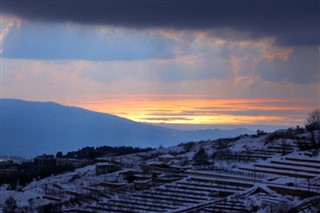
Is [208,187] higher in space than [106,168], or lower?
lower

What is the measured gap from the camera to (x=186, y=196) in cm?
3222

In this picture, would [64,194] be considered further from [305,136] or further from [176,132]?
[176,132]

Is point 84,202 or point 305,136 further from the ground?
point 305,136

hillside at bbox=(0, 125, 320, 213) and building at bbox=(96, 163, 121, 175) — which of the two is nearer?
hillside at bbox=(0, 125, 320, 213)

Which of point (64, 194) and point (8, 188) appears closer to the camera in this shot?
point (64, 194)

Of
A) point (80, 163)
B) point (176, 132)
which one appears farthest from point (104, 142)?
point (80, 163)

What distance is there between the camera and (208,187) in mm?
34406

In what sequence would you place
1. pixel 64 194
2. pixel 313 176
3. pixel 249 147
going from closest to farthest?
pixel 313 176 → pixel 64 194 → pixel 249 147

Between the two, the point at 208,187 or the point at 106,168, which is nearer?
the point at 208,187

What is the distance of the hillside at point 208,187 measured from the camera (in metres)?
30.0

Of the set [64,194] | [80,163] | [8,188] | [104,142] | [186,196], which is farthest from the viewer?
[104,142]

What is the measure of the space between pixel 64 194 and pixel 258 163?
1328 cm

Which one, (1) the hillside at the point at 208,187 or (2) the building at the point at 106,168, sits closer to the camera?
(1) the hillside at the point at 208,187

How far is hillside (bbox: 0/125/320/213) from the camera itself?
98.5ft
